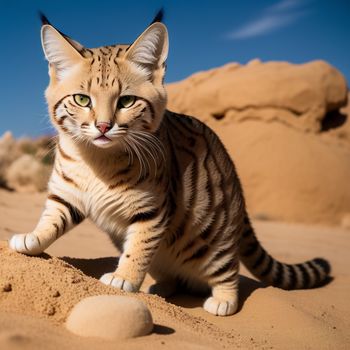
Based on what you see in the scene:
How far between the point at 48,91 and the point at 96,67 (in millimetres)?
366

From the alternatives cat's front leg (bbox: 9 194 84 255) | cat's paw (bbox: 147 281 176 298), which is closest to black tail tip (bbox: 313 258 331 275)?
cat's paw (bbox: 147 281 176 298)

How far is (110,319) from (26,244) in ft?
3.60

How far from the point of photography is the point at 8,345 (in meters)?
1.70

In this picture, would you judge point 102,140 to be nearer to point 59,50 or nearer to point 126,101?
point 126,101

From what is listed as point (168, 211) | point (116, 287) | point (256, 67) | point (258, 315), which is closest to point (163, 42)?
point (168, 211)

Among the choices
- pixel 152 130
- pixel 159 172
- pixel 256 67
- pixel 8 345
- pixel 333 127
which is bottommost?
pixel 8 345

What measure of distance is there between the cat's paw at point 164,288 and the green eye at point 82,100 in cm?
159

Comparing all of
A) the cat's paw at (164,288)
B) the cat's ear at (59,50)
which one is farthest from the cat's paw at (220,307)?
the cat's ear at (59,50)

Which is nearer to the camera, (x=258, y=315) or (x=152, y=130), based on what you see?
(x=152, y=130)

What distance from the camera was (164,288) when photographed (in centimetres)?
389

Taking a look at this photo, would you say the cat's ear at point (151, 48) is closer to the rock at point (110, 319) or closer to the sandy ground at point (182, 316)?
the sandy ground at point (182, 316)

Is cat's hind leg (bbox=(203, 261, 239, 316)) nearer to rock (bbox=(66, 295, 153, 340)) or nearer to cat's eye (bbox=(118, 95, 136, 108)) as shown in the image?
cat's eye (bbox=(118, 95, 136, 108))

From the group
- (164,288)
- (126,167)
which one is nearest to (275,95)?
(164,288)

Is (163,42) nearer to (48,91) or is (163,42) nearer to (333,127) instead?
(48,91)
